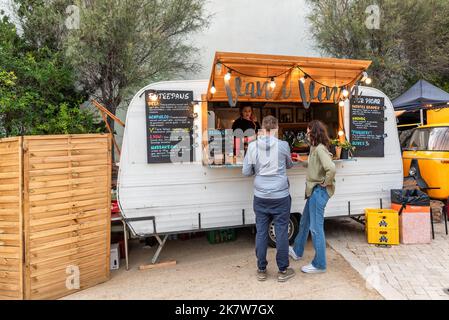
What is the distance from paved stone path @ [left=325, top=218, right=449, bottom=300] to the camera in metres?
3.74

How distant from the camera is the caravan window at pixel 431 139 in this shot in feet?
21.7

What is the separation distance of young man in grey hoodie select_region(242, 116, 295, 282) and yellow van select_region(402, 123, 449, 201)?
425 cm

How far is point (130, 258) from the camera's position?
5102 mm

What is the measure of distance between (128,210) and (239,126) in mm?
2646

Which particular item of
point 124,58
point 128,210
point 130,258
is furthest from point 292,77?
point 124,58

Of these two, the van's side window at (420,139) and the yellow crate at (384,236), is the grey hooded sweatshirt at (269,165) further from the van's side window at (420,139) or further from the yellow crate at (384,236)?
the van's side window at (420,139)

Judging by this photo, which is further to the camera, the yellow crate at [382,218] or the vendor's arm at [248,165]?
the yellow crate at [382,218]

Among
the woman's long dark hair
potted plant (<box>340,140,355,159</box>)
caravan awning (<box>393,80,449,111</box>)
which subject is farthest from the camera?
caravan awning (<box>393,80,449,111</box>)

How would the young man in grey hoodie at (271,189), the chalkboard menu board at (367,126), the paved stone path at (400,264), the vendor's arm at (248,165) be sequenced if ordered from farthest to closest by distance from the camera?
the chalkboard menu board at (367,126), the vendor's arm at (248,165), the young man in grey hoodie at (271,189), the paved stone path at (400,264)

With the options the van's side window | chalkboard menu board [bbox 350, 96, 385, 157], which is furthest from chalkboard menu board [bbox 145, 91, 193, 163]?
the van's side window

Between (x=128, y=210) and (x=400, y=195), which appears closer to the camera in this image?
(x=128, y=210)

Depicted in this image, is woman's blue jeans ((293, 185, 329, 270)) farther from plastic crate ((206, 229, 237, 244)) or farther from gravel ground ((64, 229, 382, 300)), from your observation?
plastic crate ((206, 229, 237, 244))

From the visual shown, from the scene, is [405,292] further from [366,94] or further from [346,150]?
[366,94]

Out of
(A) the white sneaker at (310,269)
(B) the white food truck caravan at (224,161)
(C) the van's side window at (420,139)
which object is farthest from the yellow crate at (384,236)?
(C) the van's side window at (420,139)
